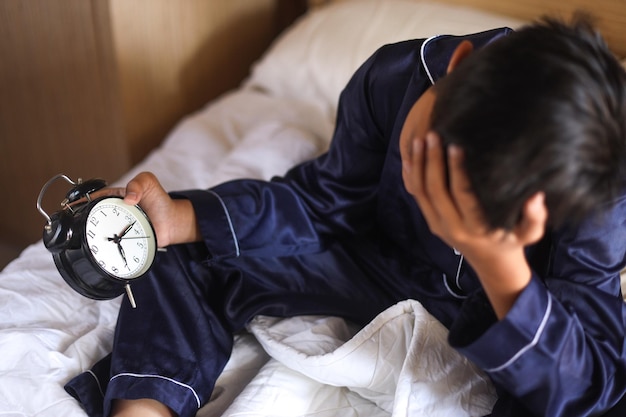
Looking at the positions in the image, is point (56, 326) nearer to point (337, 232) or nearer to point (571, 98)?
point (337, 232)

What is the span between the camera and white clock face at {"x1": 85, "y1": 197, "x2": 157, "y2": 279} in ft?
2.59

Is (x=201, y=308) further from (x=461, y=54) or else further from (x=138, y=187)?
(x=461, y=54)

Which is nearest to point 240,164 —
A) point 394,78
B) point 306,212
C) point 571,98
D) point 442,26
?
point 306,212

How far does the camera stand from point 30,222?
1.75 metres

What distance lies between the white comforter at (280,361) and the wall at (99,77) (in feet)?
1.80

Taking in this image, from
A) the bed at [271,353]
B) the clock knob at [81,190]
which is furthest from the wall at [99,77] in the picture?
the clock knob at [81,190]

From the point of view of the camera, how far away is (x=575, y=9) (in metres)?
1.32

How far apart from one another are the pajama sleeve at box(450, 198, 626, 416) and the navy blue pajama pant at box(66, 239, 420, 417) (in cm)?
24

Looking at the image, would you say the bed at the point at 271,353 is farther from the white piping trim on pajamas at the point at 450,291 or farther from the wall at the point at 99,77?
the wall at the point at 99,77

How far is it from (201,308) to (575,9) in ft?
3.05

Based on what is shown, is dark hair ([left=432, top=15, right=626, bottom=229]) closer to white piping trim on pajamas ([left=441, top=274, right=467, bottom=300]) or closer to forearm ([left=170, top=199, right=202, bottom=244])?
white piping trim on pajamas ([left=441, top=274, right=467, bottom=300])

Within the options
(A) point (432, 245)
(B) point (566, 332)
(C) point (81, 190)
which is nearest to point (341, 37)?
(A) point (432, 245)

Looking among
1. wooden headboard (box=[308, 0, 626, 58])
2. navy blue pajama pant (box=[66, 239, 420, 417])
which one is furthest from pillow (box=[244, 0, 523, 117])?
navy blue pajama pant (box=[66, 239, 420, 417])

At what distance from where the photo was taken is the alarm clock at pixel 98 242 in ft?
2.53
